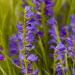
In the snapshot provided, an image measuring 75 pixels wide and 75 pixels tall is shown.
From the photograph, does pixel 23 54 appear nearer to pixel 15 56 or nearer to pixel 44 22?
pixel 15 56

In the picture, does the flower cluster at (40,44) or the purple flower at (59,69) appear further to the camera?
the purple flower at (59,69)

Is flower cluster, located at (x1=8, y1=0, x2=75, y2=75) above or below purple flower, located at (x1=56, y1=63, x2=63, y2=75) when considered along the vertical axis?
above

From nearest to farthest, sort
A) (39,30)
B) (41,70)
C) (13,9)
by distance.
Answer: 1. (41,70)
2. (39,30)
3. (13,9)

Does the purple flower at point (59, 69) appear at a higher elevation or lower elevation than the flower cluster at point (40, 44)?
lower

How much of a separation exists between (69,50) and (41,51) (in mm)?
231

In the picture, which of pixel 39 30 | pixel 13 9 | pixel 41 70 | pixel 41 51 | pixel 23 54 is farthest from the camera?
pixel 13 9

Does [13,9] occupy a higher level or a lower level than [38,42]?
higher

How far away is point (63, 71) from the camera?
1350 mm

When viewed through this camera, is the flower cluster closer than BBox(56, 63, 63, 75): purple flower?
Yes

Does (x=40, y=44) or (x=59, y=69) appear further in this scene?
(x=40, y=44)

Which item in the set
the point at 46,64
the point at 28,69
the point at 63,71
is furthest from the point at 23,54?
the point at 46,64

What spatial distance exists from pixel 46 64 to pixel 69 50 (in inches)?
6.6

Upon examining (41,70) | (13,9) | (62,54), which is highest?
(13,9)

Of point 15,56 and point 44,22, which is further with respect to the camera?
point 44,22
